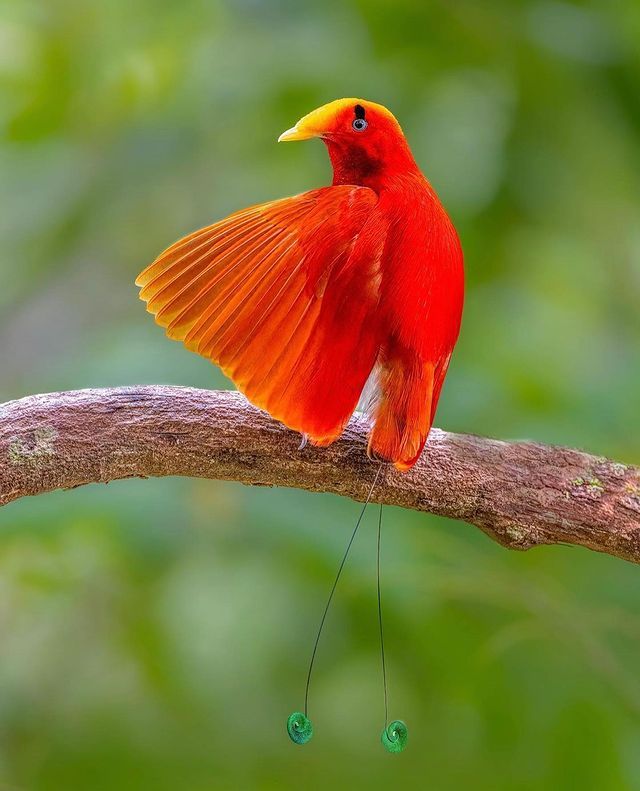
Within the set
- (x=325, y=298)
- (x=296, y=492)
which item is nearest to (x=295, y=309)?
(x=325, y=298)

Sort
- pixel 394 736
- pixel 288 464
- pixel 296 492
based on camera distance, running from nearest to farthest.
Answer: pixel 394 736
pixel 288 464
pixel 296 492

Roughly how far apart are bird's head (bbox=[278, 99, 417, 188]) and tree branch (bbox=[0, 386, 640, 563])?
301 mm

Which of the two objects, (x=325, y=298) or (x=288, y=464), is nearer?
(x=325, y=298)

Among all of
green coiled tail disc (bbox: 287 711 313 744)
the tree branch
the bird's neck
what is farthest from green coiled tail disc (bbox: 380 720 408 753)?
the bird's neck

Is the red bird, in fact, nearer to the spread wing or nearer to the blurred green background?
the spread wing

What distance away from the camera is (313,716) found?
2.27 meters

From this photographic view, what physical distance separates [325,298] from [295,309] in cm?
4

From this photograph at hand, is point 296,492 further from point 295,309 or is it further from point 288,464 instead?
point 295,309

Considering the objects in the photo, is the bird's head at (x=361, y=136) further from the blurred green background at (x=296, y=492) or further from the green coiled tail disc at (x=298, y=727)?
the blurred green background at (x=296, y=492)

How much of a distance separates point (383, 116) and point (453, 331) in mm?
266

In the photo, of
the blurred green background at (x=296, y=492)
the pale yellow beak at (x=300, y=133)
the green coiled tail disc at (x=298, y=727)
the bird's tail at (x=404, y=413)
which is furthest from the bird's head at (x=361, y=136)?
the blurred green background at (x=296, y=492)

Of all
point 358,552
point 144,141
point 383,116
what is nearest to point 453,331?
point 383,116

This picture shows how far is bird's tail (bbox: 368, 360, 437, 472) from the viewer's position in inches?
53.9

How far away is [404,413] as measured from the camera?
1.38 meters
